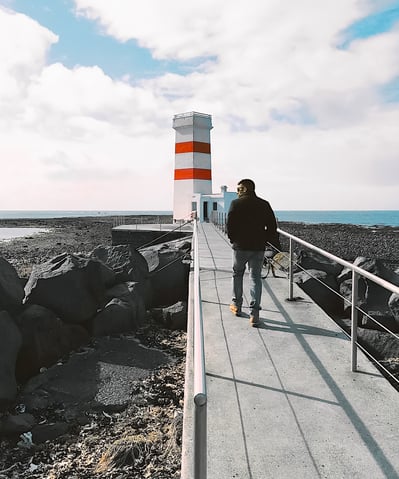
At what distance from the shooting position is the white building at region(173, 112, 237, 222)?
2260cm

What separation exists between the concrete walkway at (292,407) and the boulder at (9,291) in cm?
343

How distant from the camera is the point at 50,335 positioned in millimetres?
6266

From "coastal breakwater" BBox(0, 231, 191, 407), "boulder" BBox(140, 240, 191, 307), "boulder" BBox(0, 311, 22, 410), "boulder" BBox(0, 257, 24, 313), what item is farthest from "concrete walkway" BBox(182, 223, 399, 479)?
"boulder" BBox(140, 240, 191, 307)

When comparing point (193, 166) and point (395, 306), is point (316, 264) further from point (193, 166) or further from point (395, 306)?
point (193, 166)

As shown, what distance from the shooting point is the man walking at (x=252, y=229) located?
4.59 metres

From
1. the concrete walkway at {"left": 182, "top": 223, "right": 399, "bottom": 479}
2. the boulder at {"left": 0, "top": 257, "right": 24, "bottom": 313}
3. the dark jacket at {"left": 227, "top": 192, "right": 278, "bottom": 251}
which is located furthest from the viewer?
the boulder at {"left": 0, "top": 257, "right": 24, "bottom": 313}

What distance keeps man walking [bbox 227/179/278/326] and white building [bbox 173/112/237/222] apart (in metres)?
17.5

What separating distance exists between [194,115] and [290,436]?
2169 centimetres

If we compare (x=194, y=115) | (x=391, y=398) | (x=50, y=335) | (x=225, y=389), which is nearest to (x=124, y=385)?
(x=50, y=335)

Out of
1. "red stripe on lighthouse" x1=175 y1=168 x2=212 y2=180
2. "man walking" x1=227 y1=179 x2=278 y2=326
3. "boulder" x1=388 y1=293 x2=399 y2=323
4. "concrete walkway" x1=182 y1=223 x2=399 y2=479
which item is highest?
"red stripe on lighthouse" x1=175 y1=168 x2=212 y2=180

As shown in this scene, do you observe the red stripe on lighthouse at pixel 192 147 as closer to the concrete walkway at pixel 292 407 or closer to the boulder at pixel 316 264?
the boulder at pixel 316 264

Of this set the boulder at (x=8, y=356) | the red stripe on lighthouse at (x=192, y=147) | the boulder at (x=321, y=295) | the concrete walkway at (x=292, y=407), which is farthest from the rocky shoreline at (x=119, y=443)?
the red stripe on lighthouse at (x=192, y=147)

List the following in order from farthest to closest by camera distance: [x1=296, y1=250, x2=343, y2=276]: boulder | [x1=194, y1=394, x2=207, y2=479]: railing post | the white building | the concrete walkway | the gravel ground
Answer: the white building → [x1=296, y1=250, x2=343, y2=276]: boulder → the gravel ground → the concrete walkway → [x1=194, y1=394, x2=207, y2=479]: railing post

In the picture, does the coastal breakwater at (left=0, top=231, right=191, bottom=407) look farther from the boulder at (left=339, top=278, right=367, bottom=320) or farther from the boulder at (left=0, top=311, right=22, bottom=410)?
the boulder at (left=339, top=278, right=367, bottom=320)
